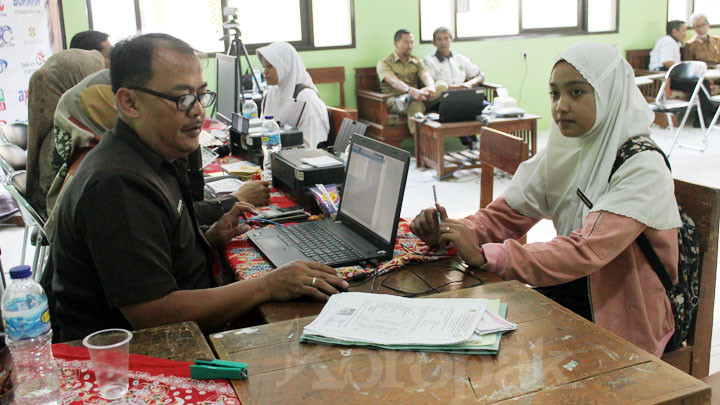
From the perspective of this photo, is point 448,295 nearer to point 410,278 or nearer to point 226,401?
point 410,278

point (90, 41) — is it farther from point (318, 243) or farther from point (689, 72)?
point (689, 72)

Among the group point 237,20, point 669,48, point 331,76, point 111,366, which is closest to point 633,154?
point 111,366

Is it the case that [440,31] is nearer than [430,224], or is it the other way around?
[430,224]

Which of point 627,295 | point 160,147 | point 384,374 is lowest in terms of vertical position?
point 627,295

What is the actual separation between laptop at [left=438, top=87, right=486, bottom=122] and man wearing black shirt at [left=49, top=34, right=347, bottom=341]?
13.4 feet

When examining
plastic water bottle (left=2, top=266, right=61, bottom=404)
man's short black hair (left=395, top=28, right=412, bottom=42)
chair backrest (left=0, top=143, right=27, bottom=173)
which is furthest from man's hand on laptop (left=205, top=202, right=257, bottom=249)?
man's short black hair (left=395, top=28, right=412, bottom=42)

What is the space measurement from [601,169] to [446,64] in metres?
5.49

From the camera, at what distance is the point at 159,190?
1.44m

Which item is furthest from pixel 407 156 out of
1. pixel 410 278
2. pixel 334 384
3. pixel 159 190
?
pixel 334 384

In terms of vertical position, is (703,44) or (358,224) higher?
(703,44)

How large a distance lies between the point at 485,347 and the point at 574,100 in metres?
0.88

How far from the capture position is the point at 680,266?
1.72 m

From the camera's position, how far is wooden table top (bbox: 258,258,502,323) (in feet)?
4.66

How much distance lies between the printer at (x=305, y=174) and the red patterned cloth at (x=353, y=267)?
34cm
